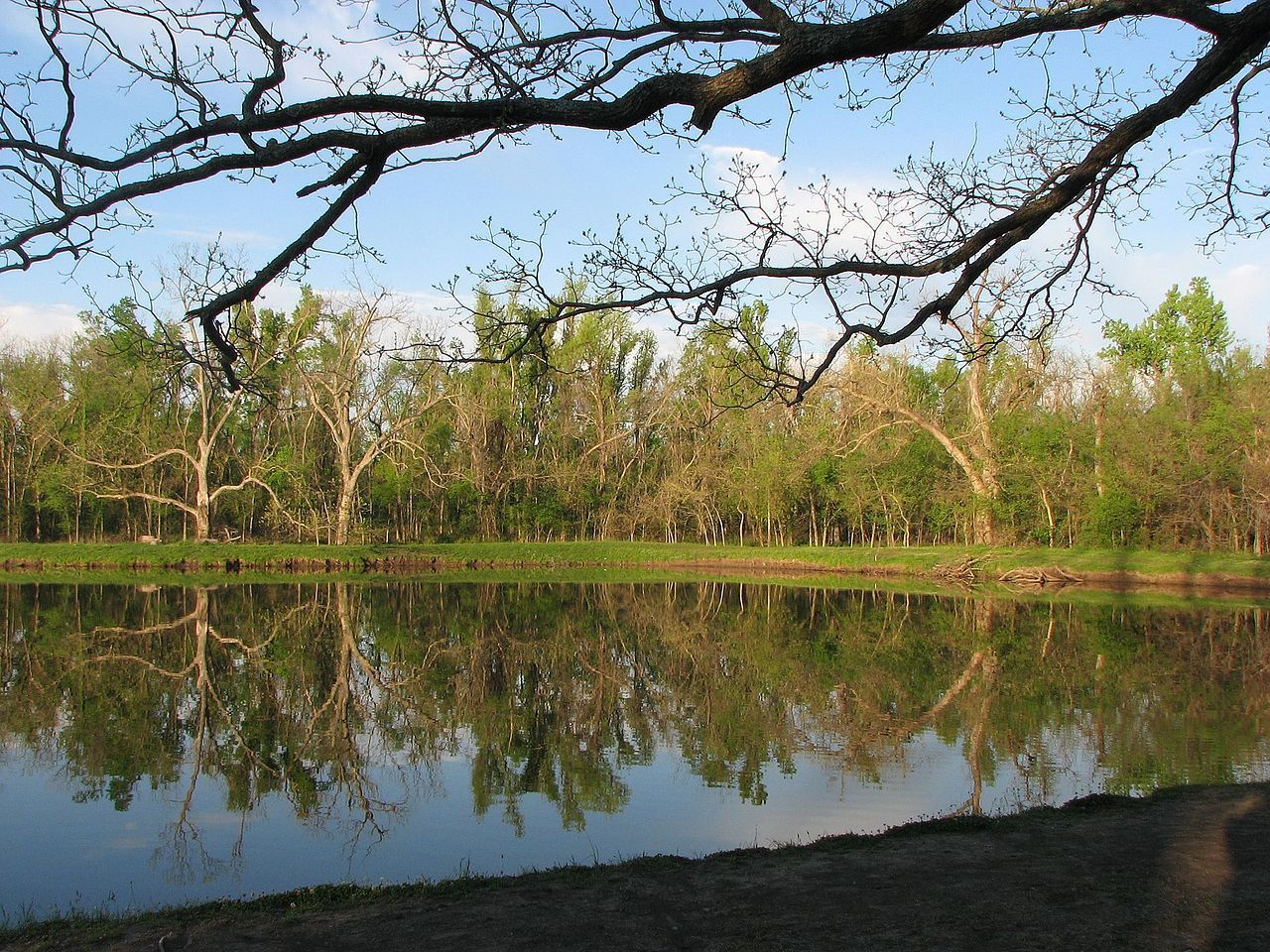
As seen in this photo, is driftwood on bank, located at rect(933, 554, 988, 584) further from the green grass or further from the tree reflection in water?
the tree reflection in water

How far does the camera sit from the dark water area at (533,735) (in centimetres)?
794

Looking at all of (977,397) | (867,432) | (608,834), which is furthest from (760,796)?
(977,397)

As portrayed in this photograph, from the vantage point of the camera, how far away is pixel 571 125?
4496 millimetres

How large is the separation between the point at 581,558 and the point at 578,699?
28487 mm

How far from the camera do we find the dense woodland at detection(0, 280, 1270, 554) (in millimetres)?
36688

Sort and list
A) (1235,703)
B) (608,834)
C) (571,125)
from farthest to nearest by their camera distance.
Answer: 1. (1235,703)
2. (608,834)
3. (571,125)

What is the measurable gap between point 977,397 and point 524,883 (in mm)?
35576

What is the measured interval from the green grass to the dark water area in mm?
12449

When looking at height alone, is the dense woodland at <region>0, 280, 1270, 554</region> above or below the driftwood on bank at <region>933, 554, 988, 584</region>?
above

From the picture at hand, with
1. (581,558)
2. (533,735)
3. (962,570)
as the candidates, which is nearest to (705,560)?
(581,558)

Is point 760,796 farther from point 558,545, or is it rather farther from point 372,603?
point 558,545

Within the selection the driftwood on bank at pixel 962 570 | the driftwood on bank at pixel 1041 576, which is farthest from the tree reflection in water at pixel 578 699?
the driftwood on bank at pixel 962 570

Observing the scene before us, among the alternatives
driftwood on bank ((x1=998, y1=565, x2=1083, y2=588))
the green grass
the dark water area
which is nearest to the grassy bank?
the green grass

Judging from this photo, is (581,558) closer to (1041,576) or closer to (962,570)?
(962,570)
